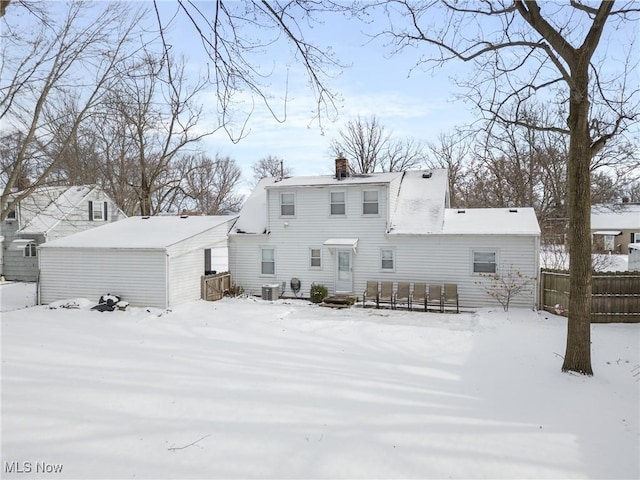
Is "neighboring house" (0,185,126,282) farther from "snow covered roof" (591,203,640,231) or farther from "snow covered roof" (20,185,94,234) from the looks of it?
"snow covered roof" (591,203,640,231)

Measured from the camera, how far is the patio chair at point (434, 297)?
14.9 m

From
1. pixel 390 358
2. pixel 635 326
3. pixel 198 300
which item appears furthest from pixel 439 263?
pixel 198 300

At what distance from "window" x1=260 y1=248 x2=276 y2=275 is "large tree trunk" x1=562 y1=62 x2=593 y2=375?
12.7m

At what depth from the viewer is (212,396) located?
636 centimetres

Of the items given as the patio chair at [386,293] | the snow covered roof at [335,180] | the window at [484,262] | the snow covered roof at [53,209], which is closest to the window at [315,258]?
the snow covered roof at [335,180]

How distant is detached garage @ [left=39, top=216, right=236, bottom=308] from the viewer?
14602 millimetres

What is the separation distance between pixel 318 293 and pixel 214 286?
4528mm

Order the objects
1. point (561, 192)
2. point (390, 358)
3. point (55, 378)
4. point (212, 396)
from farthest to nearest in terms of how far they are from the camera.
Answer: point (561, 192), point (390, 358), point (55, 378), point (212, 396)

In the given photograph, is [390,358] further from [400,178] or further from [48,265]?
[48,265]

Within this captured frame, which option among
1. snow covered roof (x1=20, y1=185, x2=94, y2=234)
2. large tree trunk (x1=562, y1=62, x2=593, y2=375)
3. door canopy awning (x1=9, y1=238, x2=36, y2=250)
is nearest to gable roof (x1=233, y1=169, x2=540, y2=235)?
large tree trunk (x1=562, y1=62, x2=593, y2=375)

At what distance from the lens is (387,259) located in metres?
16.6

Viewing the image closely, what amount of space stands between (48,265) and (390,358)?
14.7m

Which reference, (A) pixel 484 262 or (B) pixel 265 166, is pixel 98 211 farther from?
(B) pixel 265 166

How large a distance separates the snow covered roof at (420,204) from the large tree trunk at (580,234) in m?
8.08
